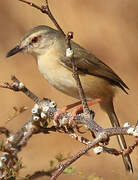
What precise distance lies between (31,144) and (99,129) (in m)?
5.87

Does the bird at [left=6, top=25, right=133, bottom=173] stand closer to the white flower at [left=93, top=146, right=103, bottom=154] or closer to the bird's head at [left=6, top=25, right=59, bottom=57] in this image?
the bird's head at [left=6, top=25, right=59, bottom=57]

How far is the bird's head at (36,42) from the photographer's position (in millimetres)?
4246

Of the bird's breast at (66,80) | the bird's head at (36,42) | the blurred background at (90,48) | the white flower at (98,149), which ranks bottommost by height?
the white flower at (98,149)

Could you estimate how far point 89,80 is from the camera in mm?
4117

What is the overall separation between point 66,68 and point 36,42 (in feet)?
1.70

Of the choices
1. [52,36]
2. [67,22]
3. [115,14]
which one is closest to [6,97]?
[67,22]

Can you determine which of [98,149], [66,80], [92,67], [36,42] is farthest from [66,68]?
[98,149]

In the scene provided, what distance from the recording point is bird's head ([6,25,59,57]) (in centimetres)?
425

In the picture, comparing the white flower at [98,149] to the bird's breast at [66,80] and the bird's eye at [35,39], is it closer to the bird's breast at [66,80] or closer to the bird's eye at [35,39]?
the bird's breast at [66,80]

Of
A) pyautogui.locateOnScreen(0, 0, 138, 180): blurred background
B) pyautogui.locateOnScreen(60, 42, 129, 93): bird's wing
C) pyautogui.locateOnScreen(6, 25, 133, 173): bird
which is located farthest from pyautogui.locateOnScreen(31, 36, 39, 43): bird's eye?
pyautogui.locateOnScreen(0, 0, 138, 180): blurred background

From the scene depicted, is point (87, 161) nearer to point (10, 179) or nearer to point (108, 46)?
point (108, 46)

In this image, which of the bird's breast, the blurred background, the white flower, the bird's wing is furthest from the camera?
the blurred background

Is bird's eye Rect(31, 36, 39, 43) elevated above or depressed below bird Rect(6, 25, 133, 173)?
above

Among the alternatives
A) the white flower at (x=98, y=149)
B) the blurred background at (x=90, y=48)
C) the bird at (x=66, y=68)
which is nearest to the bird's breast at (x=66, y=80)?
the bird at (x=66, y=68)
